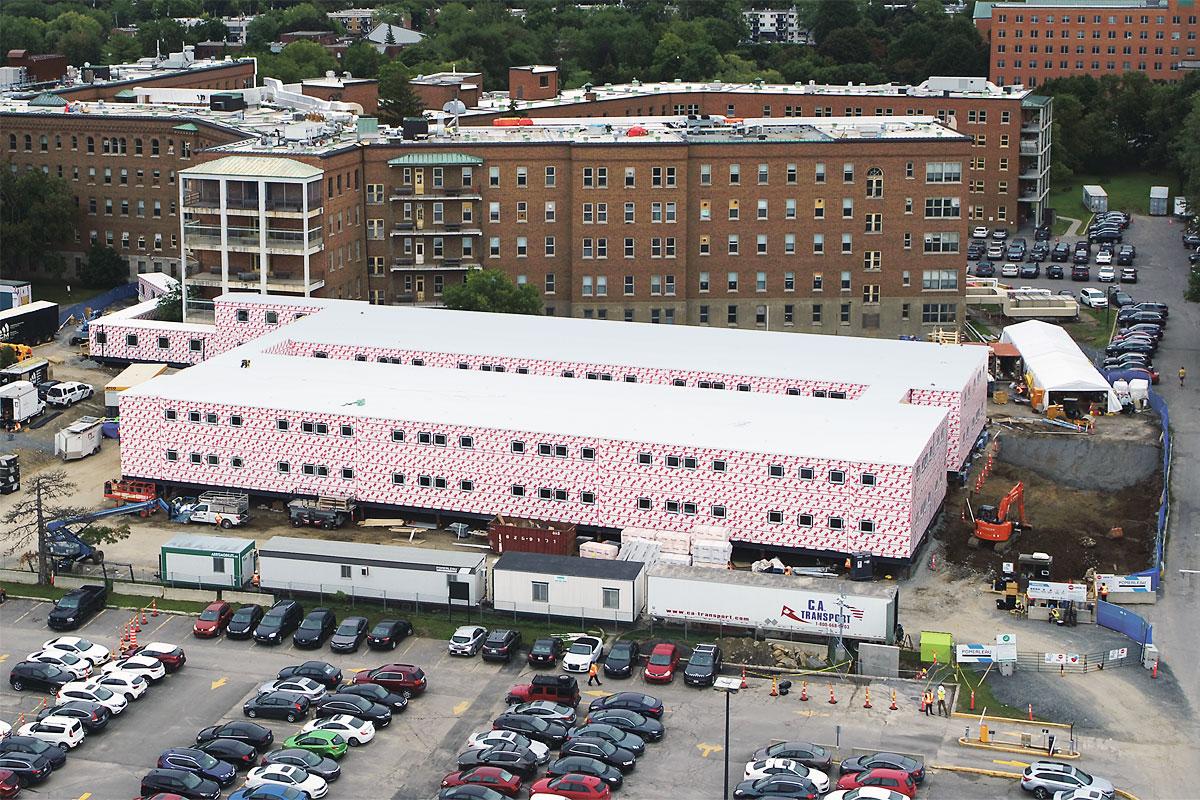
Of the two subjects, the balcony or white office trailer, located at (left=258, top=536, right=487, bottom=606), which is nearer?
white office trailer, located at (left=258, top=536, right=487, bottom=606)

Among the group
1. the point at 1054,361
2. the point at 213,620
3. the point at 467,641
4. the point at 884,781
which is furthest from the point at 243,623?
the point at 1054,361

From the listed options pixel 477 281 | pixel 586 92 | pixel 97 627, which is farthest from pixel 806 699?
pixel 586 92

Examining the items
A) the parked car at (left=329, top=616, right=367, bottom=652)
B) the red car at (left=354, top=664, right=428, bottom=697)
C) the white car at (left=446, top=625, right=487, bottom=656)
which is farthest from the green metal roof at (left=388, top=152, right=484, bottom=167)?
the red car at (left=354, top=664, right=428, bottom=697)

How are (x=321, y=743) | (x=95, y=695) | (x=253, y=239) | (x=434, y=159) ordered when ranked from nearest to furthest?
(x=321, y=743) < (x=95, y=695) < (x=253, y=239) < (x=434, y=159)

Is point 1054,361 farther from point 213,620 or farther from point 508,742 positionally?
point 508,742

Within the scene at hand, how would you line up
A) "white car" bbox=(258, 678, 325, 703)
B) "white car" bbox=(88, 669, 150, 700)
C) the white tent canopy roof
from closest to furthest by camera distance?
"white car" bbox=(258, 678, 325, 703), "white car" bbox=(88, 669, 150, 700), the white tent canopy roof

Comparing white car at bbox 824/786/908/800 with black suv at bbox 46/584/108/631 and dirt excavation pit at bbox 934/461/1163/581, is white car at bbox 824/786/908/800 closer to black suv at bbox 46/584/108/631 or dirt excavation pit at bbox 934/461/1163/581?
dirt excavation pit at bbox 934/461/1163/581

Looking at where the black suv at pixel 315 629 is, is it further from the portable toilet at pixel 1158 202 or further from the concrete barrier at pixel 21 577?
the portable toilet at pixel 1158 202
